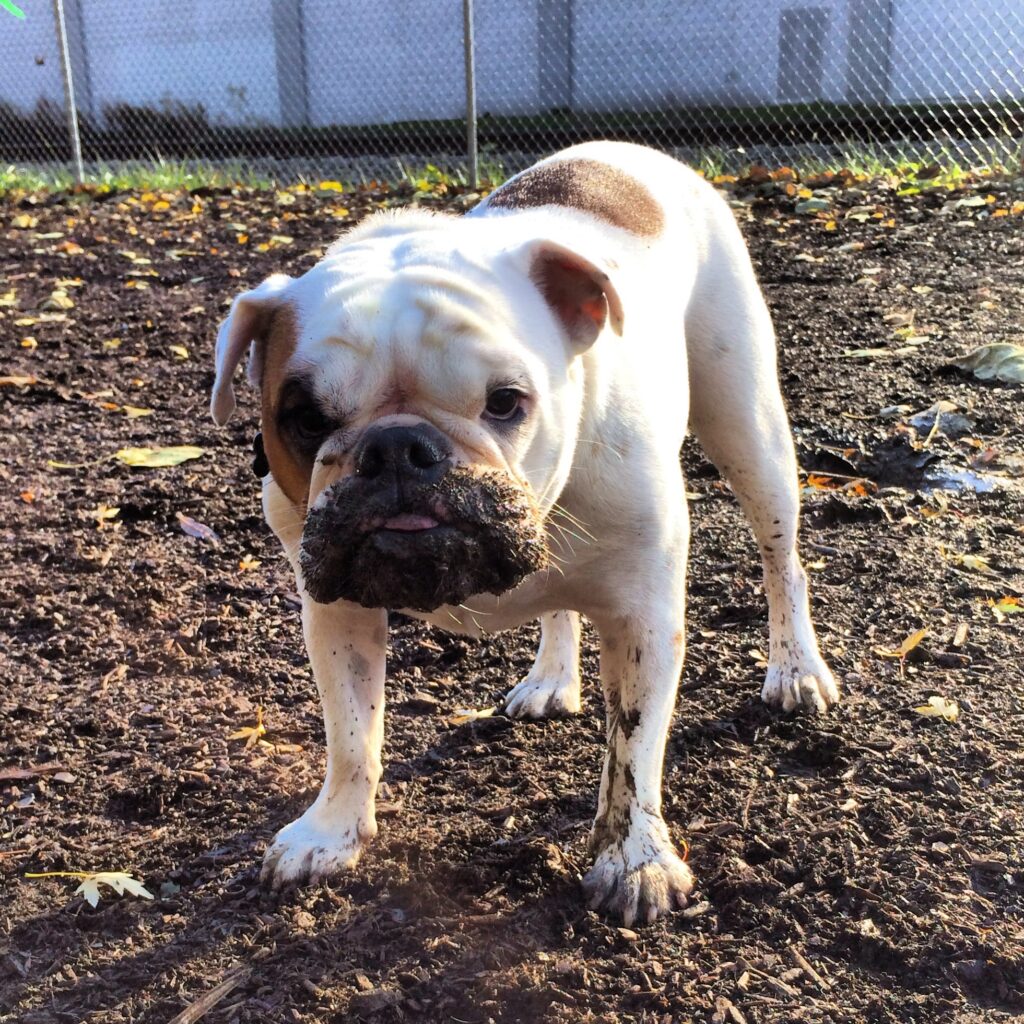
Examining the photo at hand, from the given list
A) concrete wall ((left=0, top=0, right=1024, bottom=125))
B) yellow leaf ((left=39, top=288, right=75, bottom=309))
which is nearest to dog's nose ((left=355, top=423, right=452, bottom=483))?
yellow leaf ((left=39, top=288, right=75, bottom=309))

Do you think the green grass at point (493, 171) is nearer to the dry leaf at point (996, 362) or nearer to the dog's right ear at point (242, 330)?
the dry leaf at point (996, 362)

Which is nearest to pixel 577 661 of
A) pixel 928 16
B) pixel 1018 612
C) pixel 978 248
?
pixel 1018 612

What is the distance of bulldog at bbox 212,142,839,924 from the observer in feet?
7.32

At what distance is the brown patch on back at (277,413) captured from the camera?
248 centimetres

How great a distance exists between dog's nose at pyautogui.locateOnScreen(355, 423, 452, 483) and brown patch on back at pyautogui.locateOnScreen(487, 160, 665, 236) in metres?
1.20

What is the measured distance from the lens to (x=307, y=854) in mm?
2756

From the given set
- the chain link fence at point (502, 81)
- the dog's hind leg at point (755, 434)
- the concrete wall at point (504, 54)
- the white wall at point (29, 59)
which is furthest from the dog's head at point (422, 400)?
the white wall at point (29, 59)

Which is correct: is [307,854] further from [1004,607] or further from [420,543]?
[1004,607]

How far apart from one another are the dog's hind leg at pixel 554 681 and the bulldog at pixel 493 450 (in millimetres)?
705

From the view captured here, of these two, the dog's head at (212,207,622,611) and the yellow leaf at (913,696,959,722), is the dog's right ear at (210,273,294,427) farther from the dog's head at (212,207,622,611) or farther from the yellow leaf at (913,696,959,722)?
the yellow leaf at (913,696,959,722)

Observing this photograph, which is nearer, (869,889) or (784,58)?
(869,889)

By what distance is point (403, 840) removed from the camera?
2.90 meters

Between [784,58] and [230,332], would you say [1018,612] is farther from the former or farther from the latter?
[784,58]

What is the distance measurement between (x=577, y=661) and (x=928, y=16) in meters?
12.8
